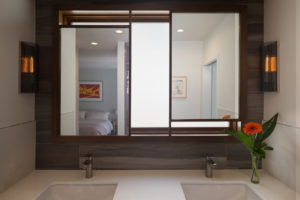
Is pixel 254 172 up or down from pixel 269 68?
down

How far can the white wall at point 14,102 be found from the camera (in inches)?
45.1

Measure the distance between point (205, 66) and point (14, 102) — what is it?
1.40 metres

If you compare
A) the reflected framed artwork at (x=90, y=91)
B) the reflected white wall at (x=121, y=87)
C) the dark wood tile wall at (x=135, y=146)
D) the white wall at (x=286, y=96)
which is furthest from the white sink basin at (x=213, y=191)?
the reflected framed artwork at (x=90, y=91)

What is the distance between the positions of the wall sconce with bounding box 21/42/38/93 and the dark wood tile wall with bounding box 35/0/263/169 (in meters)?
0.07

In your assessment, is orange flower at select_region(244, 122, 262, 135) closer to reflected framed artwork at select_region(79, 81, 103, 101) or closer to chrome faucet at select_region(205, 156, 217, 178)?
chrome faucet at select_region(205, 156, 217, 178)

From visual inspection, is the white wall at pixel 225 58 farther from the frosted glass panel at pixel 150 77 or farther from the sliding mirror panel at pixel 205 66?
the frosted glass panel at pixel 150 77

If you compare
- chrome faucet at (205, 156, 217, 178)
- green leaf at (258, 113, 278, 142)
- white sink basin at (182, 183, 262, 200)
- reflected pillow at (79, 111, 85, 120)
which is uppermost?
reflected pillow at (79, 111, 85, 120)

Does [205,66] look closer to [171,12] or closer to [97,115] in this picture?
[171,12]

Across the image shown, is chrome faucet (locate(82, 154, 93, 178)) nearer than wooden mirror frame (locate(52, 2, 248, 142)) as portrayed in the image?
Yes

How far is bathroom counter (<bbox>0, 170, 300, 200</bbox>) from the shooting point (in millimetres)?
1112

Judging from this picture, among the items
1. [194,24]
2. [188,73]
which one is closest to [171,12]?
[194,24]

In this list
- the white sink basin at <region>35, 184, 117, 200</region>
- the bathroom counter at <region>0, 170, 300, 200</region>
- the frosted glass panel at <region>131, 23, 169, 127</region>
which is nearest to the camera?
the bathroom counter at <region>0, 170, 300, 200</region>

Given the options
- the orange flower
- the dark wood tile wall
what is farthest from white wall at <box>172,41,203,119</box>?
the orange flower

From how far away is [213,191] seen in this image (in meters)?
1.30
